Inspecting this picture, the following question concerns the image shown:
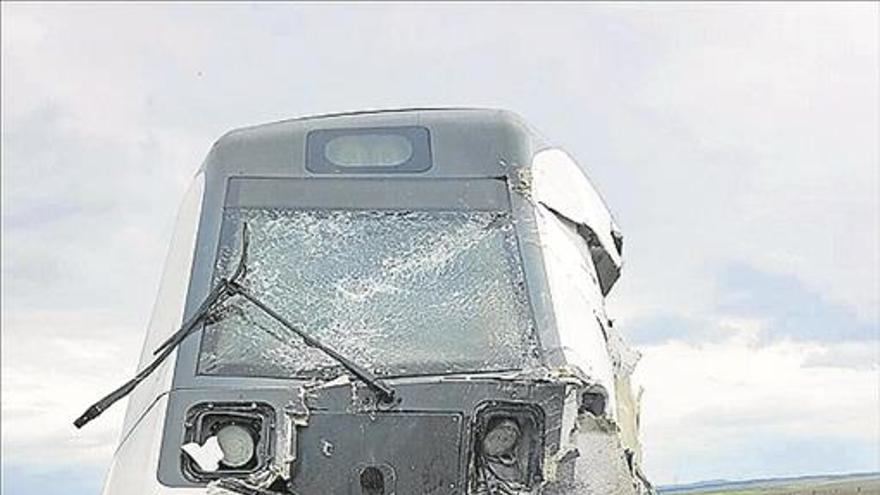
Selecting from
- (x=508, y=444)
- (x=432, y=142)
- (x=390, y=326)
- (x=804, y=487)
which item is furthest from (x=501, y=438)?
(x=804, y=487)

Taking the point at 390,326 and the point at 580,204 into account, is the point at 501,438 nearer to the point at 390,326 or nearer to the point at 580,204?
the point at 390,326

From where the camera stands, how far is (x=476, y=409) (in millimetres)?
5594

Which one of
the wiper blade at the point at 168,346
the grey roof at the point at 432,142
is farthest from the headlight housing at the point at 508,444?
the grey roof at the point at 432,142

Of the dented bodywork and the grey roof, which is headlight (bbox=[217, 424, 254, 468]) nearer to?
the dented bodywork

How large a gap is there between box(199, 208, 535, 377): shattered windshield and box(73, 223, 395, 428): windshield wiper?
45 mm

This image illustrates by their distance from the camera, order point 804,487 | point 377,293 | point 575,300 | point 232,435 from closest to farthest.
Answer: point 232,435 → point 377,293 → point 575,300 → point 804,487

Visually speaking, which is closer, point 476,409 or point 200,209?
point 476,409

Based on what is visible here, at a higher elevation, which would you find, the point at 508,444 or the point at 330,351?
the point at 330,351

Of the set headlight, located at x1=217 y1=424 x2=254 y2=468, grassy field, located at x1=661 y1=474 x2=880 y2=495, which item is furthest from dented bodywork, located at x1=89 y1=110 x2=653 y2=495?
grassy field, located at x1=661 y1=474 x2=880 y2=495

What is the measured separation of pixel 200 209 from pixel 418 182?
91 centimetres

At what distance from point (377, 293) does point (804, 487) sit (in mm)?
3669

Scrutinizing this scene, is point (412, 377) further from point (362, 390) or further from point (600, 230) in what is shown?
point (600, 230)

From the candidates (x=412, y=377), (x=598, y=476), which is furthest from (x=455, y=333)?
(x=598, y=476)

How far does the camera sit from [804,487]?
29.1 ft
